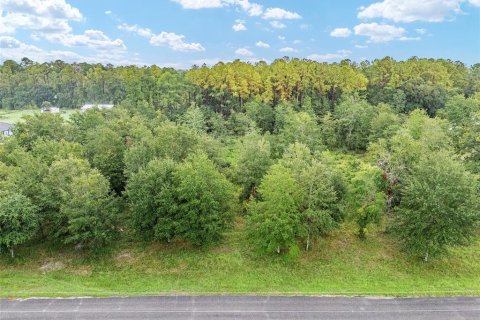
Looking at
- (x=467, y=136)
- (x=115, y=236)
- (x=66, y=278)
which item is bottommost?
(x=66, y=278)

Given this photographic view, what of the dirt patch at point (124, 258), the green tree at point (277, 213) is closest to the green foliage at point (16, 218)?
the dirt patch at point (124, 258)

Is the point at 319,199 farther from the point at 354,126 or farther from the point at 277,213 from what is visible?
the point at 354,126

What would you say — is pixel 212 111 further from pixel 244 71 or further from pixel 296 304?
pixel 296 304

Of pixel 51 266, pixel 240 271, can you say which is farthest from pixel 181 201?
pixel 51 266

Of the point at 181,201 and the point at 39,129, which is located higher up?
the point at 39,129

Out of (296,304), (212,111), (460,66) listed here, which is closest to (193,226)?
(296,304)

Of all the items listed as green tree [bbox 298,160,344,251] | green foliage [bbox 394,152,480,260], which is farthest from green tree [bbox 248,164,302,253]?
green foliage [bbox 394,152,480,260]
